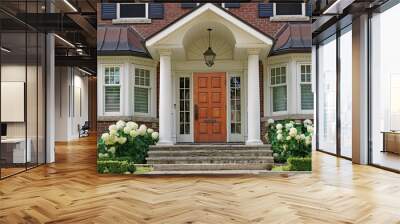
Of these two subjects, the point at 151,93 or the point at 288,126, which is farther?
the point at 151,93

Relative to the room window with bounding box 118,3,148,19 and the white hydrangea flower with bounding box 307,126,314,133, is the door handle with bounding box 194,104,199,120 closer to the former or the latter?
the room window with bounding box 118,3,148,19

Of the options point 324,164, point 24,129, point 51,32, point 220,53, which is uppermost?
point 51,32

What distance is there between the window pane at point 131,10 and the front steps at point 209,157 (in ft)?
6.93

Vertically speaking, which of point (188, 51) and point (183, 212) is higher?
point (188, 51)

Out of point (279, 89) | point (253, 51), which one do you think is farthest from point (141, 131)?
point (279, 89)

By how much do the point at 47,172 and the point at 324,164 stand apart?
5.05 meters

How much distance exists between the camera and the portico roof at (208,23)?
630 cm

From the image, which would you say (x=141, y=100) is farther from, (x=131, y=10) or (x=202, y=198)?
(x=202, y=198)

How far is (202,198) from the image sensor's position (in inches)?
179

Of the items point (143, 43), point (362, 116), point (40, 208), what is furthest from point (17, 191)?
point (362, 116)

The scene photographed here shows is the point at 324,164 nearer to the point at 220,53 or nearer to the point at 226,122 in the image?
the point at 226,122

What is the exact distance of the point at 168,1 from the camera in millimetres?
6316

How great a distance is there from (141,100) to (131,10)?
1426mm

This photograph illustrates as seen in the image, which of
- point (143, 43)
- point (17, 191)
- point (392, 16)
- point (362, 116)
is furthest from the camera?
point (362, 116)
